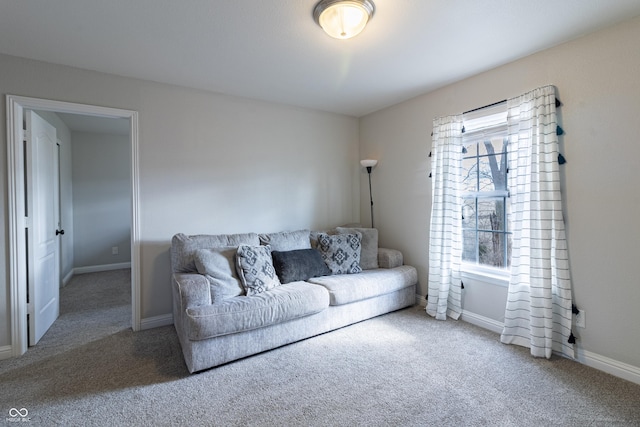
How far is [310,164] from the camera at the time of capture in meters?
4.07

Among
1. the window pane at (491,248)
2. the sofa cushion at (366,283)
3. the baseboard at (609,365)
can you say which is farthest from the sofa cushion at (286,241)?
the baseboard at (609,365)

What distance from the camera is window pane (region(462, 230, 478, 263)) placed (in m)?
3.17

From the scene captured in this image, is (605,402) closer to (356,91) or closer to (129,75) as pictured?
(356,91)

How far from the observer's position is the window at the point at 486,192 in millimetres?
2898

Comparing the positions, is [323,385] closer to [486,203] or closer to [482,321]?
[482,321]

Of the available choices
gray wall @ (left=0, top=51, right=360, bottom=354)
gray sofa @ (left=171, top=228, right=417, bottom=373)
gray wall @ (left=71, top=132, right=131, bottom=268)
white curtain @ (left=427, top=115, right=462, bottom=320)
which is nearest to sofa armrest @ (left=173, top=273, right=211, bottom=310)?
gray sofa @ (left=171, top=228, right=417, bottom=373)

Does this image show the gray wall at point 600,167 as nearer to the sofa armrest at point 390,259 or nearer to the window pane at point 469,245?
the window pane at point 469,245

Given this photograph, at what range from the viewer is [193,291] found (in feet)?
7.60

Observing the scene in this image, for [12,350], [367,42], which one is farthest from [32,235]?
[367,42]

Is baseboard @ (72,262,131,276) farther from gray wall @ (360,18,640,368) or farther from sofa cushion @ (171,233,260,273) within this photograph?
gray wall @ (360,18,640,368)

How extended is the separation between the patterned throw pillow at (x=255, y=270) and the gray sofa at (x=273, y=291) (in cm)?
1

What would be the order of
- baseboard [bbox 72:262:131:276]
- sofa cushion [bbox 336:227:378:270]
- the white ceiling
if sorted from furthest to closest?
1. baseboard [bbox 72:262:131:276]
2. sofa cushion [bbox 336:227:378:270]
3. the white ceiling

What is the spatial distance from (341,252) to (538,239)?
179cm

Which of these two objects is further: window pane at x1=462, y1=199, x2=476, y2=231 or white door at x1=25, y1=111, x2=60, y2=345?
window pane at x1=462, y1=199, x2=476, y2=231
